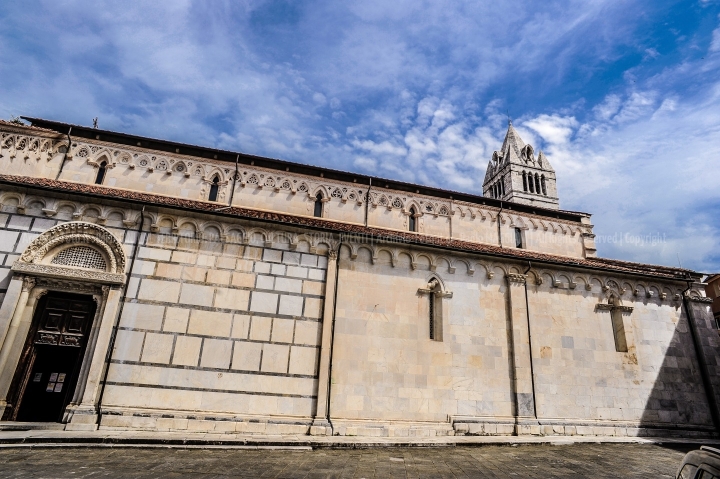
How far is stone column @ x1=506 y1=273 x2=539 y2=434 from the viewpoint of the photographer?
1212 cm

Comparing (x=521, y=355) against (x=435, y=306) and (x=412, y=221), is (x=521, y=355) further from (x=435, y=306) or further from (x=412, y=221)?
(x=412, y=221)

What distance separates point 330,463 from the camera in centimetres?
808

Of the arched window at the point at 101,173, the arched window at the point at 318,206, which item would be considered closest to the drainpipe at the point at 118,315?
the arched window at the point at 101,173

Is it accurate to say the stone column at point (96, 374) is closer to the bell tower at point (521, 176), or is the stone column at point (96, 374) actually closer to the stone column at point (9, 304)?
the stone column at point (9, 304)

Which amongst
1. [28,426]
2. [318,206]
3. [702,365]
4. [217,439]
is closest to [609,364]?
[702,365]

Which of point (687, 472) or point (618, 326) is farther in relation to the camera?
A: point (618, 326)

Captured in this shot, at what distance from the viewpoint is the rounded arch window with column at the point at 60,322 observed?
979 centimetres

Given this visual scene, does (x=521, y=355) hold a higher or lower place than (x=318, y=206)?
lower

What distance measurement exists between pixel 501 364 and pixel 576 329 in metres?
3.46

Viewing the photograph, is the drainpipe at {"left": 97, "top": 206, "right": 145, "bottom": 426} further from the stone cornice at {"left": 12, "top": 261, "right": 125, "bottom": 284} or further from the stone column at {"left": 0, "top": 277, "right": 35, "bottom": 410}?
the stone column at {"left": 0, "top": 277, "right": 35, "bottom": 410}

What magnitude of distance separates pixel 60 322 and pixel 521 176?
174 feet

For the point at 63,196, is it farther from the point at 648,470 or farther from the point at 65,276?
the point at 648,470

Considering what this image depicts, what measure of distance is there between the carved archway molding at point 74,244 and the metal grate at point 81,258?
13 cm

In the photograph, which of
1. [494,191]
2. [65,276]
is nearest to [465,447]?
[65,276]
